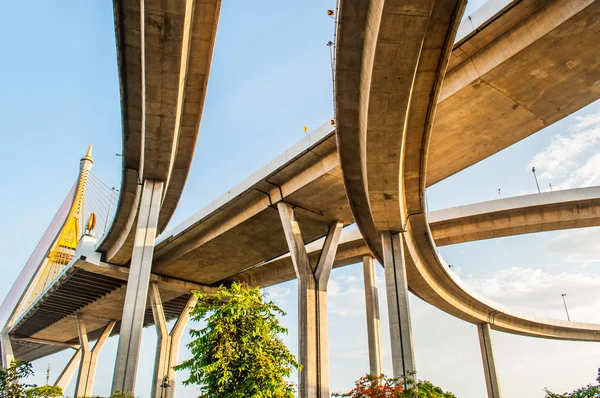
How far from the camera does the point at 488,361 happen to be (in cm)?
4597

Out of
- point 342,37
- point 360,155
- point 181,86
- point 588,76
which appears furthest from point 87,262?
point 588,76

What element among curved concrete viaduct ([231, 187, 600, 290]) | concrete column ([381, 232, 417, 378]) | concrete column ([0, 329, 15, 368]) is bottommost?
concrete column ([381, 232, 417, 378])

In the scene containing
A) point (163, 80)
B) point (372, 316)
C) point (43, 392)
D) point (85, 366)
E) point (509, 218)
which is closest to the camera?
point (163, 80)

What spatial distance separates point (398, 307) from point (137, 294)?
11.3m

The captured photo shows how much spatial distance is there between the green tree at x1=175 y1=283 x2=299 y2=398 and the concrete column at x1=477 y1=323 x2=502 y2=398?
1491 inches

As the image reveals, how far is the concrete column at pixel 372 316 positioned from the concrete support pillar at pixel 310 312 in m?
7.21

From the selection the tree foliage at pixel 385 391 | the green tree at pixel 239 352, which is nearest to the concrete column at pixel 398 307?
the tree foliage at pixel 385 391

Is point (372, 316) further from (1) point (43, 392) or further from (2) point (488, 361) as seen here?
(2) point (488, 361)

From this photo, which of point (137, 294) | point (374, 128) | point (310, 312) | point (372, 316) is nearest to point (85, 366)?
point (372, 316)

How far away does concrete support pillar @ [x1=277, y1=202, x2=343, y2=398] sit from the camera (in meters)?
22.5

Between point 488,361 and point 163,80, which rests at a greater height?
point 163,80

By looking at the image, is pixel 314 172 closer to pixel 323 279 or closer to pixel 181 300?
pixel 323 279

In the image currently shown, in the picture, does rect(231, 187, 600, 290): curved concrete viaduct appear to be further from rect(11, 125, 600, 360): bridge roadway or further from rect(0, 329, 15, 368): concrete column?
rect(0, 329, 15, 368): concrete column

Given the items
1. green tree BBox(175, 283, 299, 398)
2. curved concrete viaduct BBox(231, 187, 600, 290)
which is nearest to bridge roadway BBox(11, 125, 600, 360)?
curved concrete viaduct BBox(231, 187, 600, 290)
